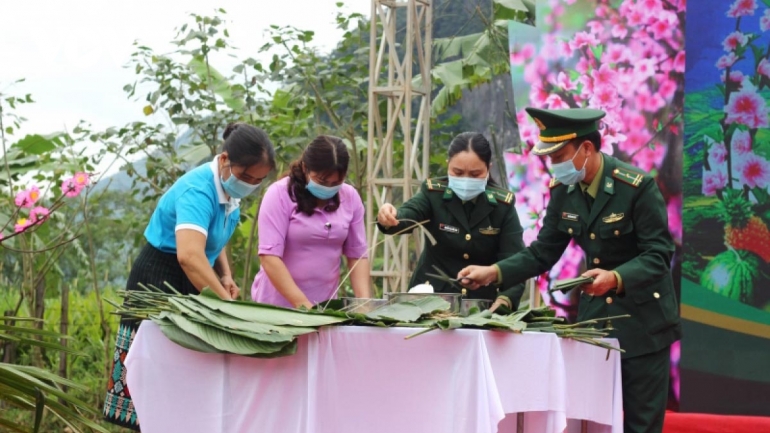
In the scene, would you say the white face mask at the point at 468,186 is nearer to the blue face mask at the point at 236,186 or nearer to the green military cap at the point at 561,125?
the green military cap at the point at 561,125

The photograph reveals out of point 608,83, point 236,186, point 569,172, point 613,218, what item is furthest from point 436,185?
point 608,83

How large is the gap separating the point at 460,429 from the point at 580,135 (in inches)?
55.8

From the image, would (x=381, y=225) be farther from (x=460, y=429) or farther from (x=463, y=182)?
(x=460, y=429)

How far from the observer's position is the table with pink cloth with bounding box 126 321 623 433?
253cm

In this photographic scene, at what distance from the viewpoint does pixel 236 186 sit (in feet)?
11.6

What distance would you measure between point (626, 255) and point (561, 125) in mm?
513

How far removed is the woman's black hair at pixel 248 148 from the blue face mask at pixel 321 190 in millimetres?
287

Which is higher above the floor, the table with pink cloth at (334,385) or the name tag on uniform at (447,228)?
the name tag on uniform at (447,228)

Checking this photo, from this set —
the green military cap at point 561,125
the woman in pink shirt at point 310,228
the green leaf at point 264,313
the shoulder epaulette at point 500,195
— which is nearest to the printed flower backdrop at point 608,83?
the shoulder epaulette at point 500,195

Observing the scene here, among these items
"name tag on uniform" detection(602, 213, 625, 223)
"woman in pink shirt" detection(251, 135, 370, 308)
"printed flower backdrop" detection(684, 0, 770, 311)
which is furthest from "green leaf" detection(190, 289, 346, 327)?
"printed flower backdrop" detection(684, 0, 770, 311)

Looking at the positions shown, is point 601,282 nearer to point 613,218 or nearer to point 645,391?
point 613,218

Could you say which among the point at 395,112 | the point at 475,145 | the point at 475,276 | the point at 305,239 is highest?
the point at 395,112

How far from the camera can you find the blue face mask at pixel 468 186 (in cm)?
407

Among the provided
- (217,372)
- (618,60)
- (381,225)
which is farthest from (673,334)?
(618,60)
